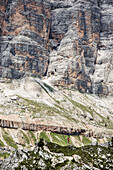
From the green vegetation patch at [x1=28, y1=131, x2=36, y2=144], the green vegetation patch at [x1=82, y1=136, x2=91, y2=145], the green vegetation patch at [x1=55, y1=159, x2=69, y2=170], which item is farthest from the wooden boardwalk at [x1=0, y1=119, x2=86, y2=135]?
the green vegetation patch at [x1=55, y1=159, x2=69, y2=170]

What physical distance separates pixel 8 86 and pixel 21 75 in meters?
16.4

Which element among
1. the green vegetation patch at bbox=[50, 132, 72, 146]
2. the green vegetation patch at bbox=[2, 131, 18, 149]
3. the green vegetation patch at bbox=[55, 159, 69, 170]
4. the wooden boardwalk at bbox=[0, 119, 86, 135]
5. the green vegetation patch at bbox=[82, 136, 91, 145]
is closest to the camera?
the green vegetation patch at bbox=[55, 159, 69, 170]

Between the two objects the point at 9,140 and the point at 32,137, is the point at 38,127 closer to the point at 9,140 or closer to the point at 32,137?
the point at 32,137

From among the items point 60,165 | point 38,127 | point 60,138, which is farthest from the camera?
point 38,127

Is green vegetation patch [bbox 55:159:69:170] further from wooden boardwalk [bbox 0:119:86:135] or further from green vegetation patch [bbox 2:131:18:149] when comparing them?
wooden boardwalk [bbox 0:119:86:135]

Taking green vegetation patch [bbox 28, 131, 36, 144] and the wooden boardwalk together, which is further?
the wooden boardwalk

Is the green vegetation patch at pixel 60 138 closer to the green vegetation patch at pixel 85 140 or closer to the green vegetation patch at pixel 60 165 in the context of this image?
the green vegetation patch at pixel 85 140

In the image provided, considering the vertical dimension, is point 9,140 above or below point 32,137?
above

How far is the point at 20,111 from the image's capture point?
141 m

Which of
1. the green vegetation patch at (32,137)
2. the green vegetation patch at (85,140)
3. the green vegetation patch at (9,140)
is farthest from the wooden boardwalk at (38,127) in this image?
the green vegetation patch at (9,140)

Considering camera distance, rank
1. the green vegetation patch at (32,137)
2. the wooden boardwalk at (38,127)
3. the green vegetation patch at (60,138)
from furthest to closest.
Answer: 1. the wooden boardwalk at (38,127)
2. the green vegetation patch at (60,138)
3. the green vegetation patch at (32,137)

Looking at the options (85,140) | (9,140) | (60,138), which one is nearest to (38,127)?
(60,138)

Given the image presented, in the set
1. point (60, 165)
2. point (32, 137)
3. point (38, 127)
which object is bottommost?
point (32, 137)

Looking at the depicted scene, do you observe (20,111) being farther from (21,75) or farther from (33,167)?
(33,167)
